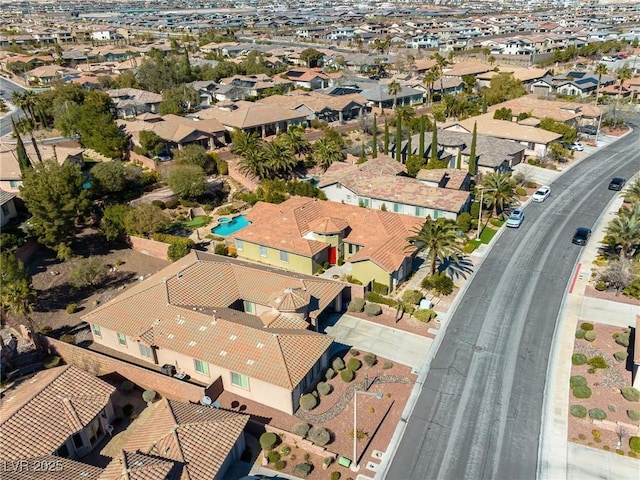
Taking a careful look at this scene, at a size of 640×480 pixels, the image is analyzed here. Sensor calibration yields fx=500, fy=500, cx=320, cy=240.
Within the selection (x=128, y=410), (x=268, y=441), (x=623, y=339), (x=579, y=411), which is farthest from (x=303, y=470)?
(x=623, y=339)

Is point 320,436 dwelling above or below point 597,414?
above

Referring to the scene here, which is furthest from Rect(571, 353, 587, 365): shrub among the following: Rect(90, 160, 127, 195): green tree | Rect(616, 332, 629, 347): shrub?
Rect(90, 160, 127, 195): green tree

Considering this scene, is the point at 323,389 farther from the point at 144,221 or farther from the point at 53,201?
the point at 53,201

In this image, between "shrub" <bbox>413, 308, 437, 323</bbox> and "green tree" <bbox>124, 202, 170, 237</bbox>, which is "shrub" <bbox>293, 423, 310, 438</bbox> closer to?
"shrub" <bbox>413, 308, 437, 323</bbox>

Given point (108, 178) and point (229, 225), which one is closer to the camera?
point (229, 225)

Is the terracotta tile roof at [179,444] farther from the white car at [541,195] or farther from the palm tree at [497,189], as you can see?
the white car at [541,195]

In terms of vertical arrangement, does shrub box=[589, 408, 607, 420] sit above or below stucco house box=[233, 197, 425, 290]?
below

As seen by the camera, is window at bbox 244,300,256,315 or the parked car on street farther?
the parked car on street

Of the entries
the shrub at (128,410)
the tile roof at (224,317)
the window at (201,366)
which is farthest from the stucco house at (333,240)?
the shrub at (128,410)
